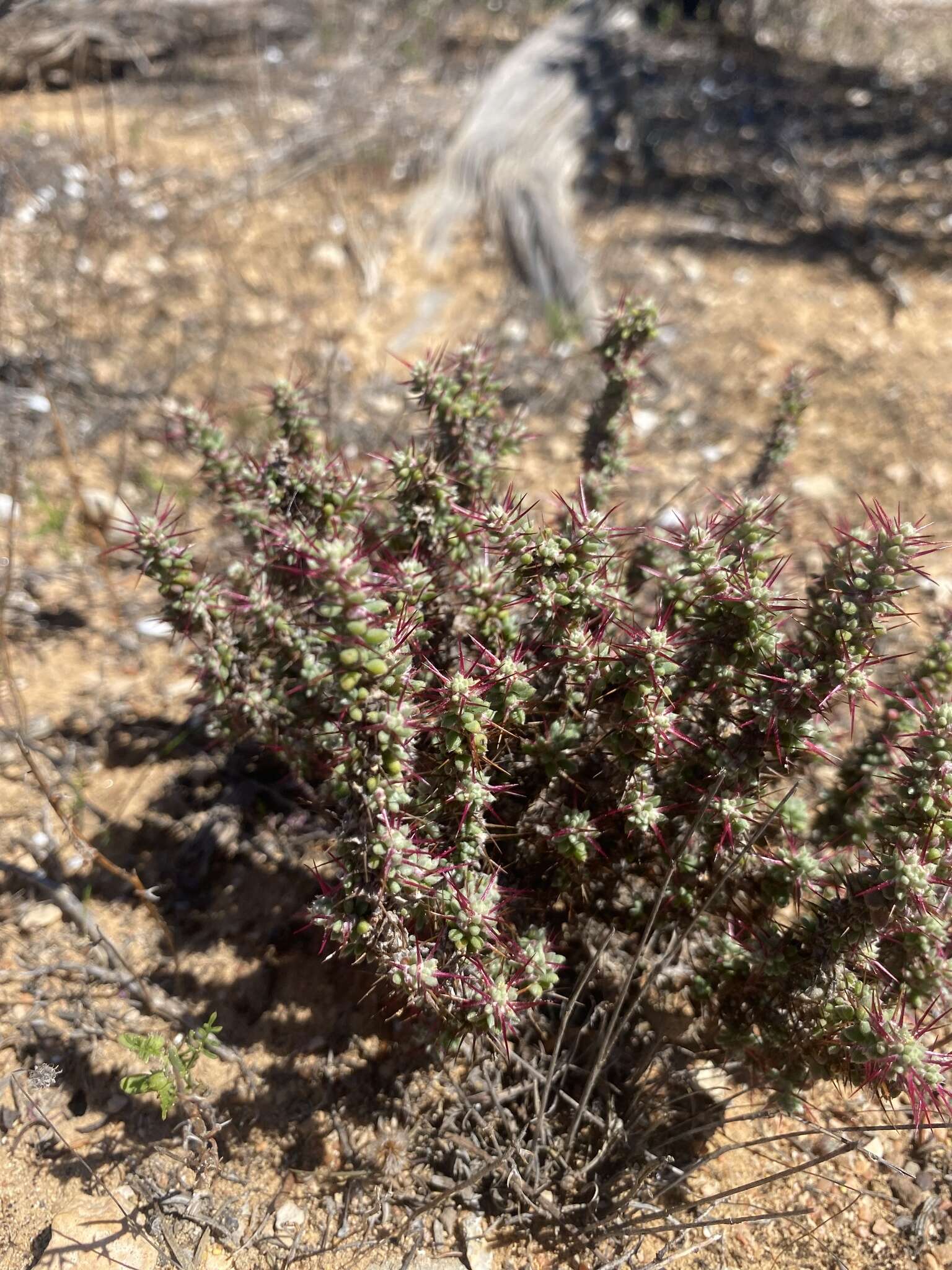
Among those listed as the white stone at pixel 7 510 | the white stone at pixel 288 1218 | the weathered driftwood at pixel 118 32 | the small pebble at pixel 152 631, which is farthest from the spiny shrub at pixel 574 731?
the weathered driftwood at pixel 118 32

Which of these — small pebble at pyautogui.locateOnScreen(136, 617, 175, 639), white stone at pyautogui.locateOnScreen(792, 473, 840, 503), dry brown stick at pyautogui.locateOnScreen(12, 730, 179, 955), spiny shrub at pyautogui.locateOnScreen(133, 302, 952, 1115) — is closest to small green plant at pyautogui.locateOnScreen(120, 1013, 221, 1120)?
dry brown stick at pyautogui.locateOnScreen(12, 730, 179, 955)

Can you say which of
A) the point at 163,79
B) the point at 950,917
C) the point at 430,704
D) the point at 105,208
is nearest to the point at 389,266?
the point at 105,208

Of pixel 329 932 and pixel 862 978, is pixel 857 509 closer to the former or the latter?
pixel 862 978

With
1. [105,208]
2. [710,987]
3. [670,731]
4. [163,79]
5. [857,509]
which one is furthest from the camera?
[163,79]

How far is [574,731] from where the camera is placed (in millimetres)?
1994

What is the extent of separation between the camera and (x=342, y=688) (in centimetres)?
161

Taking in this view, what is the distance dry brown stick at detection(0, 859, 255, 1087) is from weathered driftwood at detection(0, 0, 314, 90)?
6.40 metres

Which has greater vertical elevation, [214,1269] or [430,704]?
[430,704]

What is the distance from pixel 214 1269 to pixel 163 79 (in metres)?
8.23

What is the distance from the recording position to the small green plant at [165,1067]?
1809 mm

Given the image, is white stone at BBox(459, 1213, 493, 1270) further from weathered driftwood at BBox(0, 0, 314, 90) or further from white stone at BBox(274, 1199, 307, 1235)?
weathered driftwood at BBox(0, 0, 314, 90)

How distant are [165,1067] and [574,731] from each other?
126 centimetres

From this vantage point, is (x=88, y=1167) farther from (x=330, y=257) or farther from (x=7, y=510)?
(x=330, y=257)

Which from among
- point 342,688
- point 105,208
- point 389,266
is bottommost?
point 342,688
